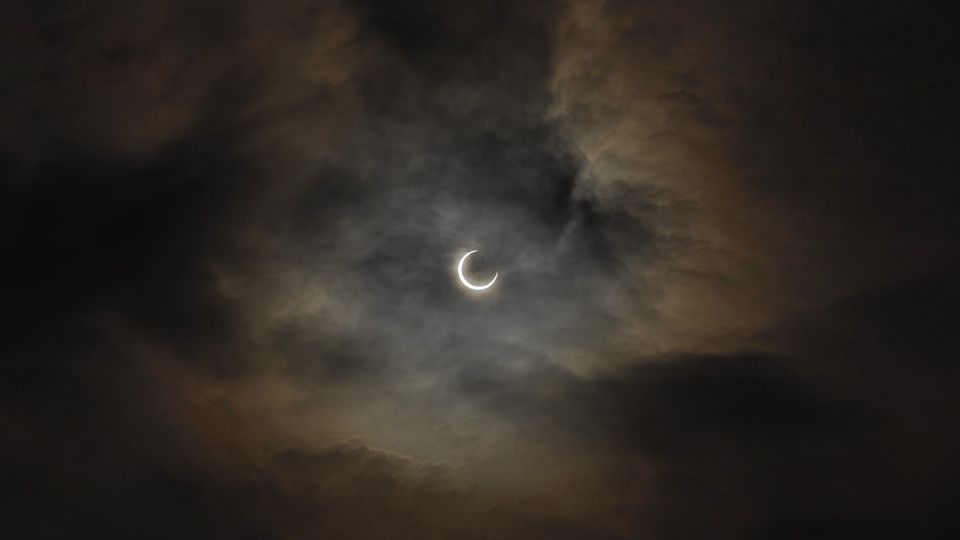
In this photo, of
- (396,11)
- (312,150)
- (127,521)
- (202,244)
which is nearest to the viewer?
(396,11)

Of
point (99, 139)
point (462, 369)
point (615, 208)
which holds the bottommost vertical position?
point (462, 369)

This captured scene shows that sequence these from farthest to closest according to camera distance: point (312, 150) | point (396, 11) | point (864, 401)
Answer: point (864, 401) < point (312, 150) < point (396, 11)

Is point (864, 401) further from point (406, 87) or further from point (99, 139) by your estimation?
point (99, 139)

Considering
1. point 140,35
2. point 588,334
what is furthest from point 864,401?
point 140,35

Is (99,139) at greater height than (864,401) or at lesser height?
greater

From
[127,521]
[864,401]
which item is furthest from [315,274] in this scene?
[864,401]

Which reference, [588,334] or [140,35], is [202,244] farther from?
[588,334]

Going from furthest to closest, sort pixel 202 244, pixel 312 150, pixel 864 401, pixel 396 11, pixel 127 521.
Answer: pixel 127 521 → pixel 864 401 → pixel 202 244 → pixel 312 150 → pixel 396 11

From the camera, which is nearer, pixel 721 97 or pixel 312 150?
pixel 721 97

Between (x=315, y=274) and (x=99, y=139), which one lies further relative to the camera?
(x=315, y=274)
